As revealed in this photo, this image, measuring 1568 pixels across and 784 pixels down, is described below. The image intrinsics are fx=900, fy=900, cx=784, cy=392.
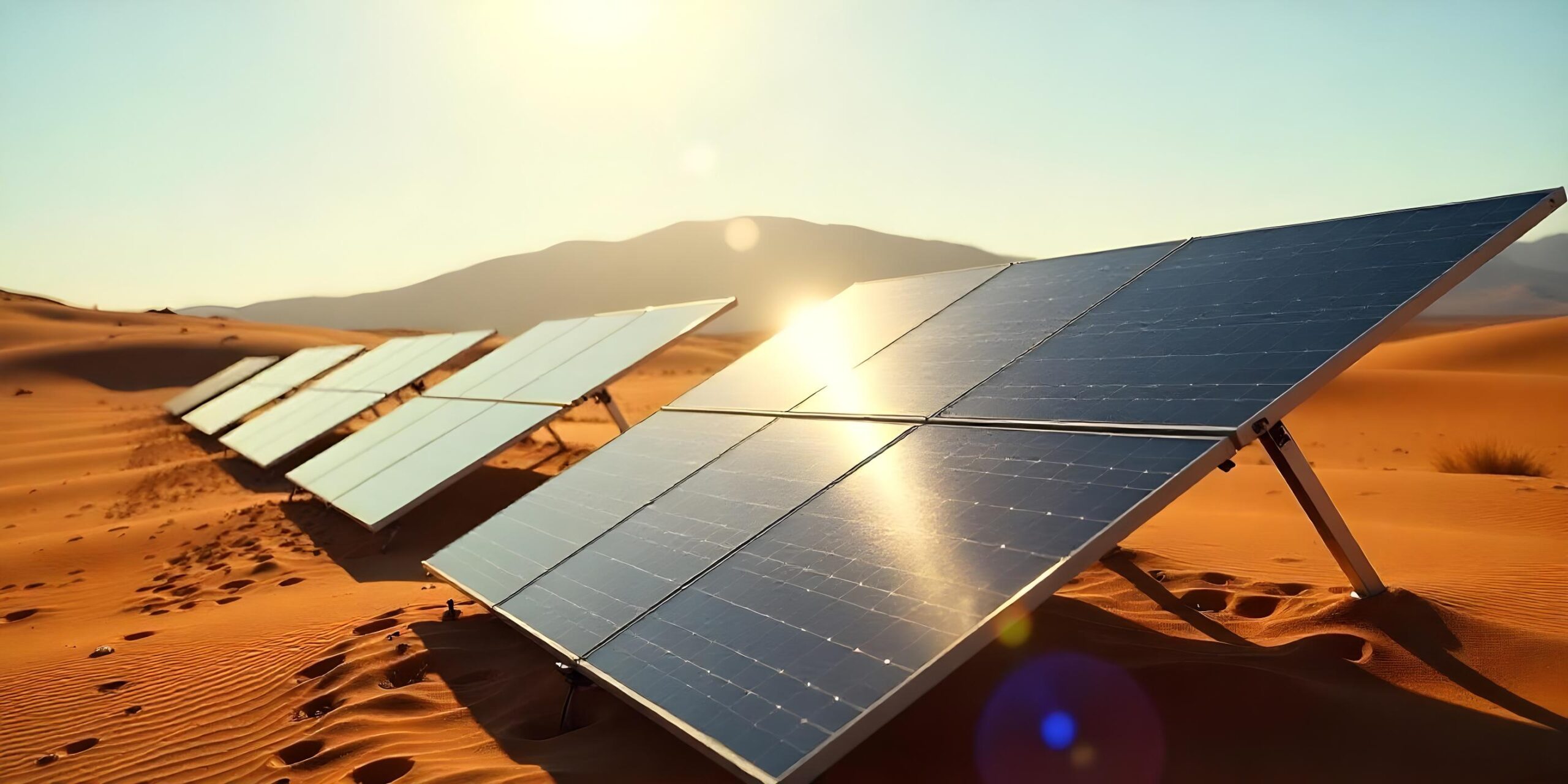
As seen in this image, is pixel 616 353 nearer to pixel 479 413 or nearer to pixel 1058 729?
pixel 479 413

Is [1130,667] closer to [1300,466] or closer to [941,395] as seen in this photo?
[1300,466]

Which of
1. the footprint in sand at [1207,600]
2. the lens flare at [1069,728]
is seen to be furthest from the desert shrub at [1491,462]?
the lens flare at [1069,728]

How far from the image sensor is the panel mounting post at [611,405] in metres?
10.7

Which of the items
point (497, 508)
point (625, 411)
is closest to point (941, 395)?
point (497, 508)

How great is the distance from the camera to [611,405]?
11.2 meters

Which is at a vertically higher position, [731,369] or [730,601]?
[731,369]

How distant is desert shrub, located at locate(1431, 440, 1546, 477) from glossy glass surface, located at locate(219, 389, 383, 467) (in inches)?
724

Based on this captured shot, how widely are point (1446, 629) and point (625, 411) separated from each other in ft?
76.8

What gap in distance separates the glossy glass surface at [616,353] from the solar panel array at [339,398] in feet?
18.5

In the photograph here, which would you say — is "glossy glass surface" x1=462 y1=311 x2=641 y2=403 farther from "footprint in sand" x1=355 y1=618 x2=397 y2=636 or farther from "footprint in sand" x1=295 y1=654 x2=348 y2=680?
"footprint in sand" x1=295 y1=654 x2=348 y2=680

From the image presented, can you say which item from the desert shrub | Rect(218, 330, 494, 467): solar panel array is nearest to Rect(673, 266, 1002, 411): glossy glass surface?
Rect(218, 330, 494, 467): solar panel array

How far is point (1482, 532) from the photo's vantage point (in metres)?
9.19

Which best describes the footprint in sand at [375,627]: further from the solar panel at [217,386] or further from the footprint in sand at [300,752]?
the solar panel at [217,386]

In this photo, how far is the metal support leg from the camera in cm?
502
